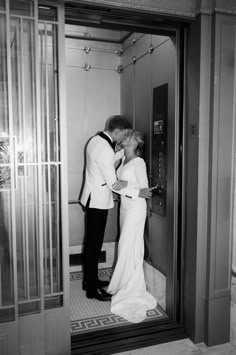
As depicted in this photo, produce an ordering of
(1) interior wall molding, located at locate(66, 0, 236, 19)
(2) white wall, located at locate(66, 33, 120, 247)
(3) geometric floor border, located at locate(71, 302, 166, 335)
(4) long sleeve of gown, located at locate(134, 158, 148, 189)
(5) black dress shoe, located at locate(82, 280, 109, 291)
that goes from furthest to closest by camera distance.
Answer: (2) white wall, located at locate(66, 33, 120, 247) → (5) black dress shoe, located at locate(82, 280, 109, 291) → (4) long sleeve of gown, located at locate(134, 158, 148, 189) → (3) geometric floor border, located at locate(71, 302, 166, 335) → (1) interior wall molding, located at locate(66, 0, 236, 19)

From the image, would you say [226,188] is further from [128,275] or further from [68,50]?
[68,50]

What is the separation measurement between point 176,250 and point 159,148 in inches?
36.3

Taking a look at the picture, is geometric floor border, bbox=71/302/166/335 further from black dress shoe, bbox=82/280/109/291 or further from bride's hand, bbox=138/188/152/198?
bride's hand, bbox=138/188/152/198

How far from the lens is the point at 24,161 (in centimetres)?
217

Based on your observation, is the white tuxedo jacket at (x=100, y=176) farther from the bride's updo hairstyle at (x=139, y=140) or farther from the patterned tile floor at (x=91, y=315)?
the patterned tile floor at (x=91, y=315)

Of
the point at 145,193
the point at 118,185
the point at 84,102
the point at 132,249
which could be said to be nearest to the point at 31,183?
the point at 118,185

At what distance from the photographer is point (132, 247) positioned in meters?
3.10

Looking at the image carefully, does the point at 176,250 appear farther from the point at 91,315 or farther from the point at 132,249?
the point at 91,315

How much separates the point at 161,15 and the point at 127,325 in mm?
2279

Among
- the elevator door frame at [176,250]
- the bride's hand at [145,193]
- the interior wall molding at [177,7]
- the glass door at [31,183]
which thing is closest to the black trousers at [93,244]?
the bride's hand at [145,193]

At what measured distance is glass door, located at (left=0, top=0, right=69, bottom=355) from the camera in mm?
2098

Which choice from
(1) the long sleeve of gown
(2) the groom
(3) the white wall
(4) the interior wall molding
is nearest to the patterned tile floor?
(2) the groom

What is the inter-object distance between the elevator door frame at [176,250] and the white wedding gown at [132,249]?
35 centimetres

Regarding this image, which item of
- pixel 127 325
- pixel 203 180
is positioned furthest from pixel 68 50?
pixel 127 325
